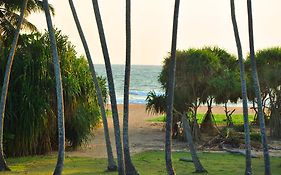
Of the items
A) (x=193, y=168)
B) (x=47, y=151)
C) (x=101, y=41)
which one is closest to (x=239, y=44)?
(x=101, y=41)

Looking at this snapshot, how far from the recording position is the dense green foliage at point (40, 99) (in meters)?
23.1

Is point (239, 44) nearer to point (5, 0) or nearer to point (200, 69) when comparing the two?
point (5, 0)

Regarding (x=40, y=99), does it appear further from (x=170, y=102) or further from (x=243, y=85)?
(x=243, y=85)

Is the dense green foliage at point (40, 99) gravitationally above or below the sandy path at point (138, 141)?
above

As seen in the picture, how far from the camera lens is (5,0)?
71.7 ft

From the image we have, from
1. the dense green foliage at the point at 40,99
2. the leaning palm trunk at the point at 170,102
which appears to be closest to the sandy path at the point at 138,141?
the dense green foliage at the point at 40,99

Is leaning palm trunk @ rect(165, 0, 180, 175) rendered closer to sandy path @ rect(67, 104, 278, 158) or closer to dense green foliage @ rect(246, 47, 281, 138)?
sandy path @ rect(67, 104, 278, 158)

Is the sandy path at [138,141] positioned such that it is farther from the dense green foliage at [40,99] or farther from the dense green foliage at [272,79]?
the dense green foliage at [272,79]

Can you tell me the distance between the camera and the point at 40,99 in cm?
2323

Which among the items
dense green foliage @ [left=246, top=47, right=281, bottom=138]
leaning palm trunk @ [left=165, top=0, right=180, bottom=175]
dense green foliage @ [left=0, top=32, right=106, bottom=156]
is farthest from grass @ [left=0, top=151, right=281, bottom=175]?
dense green foliage @ [left=246, top=47, right=281, bottom=138]

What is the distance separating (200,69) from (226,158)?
29.8ft

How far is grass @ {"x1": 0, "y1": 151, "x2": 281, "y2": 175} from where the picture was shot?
1883cm

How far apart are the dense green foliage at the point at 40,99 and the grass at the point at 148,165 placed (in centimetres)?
105

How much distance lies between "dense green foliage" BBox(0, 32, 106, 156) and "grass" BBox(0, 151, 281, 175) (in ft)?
3.45
